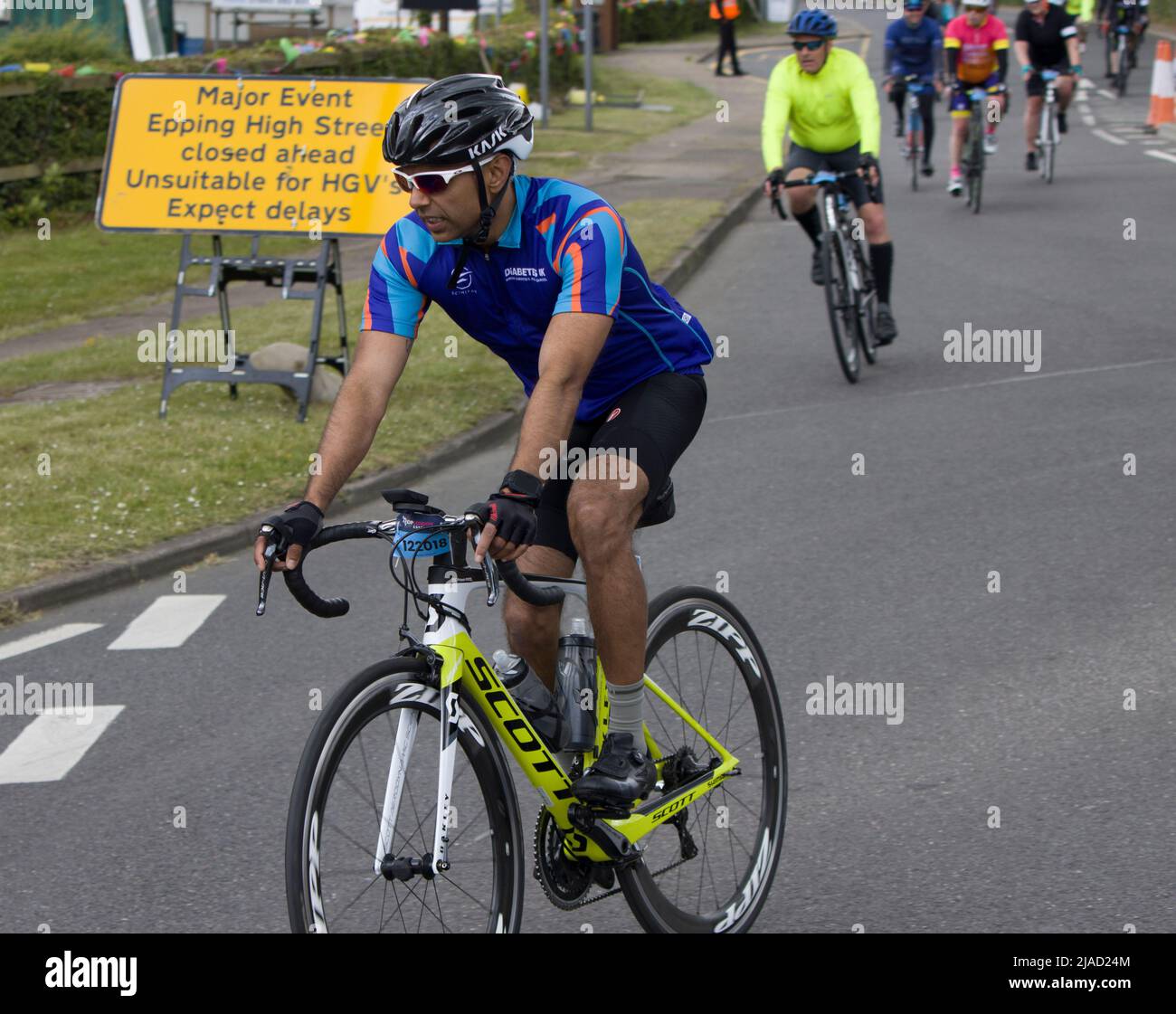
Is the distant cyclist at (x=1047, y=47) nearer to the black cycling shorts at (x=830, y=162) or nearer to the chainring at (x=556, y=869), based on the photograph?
the black cycling shorts at (x=830, y=162)

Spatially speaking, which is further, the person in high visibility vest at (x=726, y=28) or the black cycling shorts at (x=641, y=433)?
the person in high visibility vest at (x=726, y=28)

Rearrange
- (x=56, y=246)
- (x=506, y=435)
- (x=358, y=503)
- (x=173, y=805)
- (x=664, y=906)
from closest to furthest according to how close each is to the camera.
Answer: (x=664, y=906), (x=173, y=805), (x=358, y=503), (x=506, y=435), (x=56, y=246)

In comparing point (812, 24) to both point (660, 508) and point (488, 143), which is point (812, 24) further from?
point (488, 143)

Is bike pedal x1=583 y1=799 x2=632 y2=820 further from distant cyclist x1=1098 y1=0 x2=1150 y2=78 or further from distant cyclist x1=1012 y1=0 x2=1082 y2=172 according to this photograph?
distant cyclist x1=1098 y1=0 x2=1150 y2=78

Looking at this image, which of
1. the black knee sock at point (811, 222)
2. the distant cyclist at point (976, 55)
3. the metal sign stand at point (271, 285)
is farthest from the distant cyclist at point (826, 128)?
the distant cyclist at point (976, 55)

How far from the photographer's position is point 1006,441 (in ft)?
31.8

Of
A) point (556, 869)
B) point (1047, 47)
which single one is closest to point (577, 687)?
point (556, 869)

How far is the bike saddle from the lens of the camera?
4188 millimetres

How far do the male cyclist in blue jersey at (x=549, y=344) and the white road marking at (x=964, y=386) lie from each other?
6.35 meters

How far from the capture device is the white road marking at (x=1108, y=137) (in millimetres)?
24605

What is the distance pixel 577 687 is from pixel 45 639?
3.66 m
